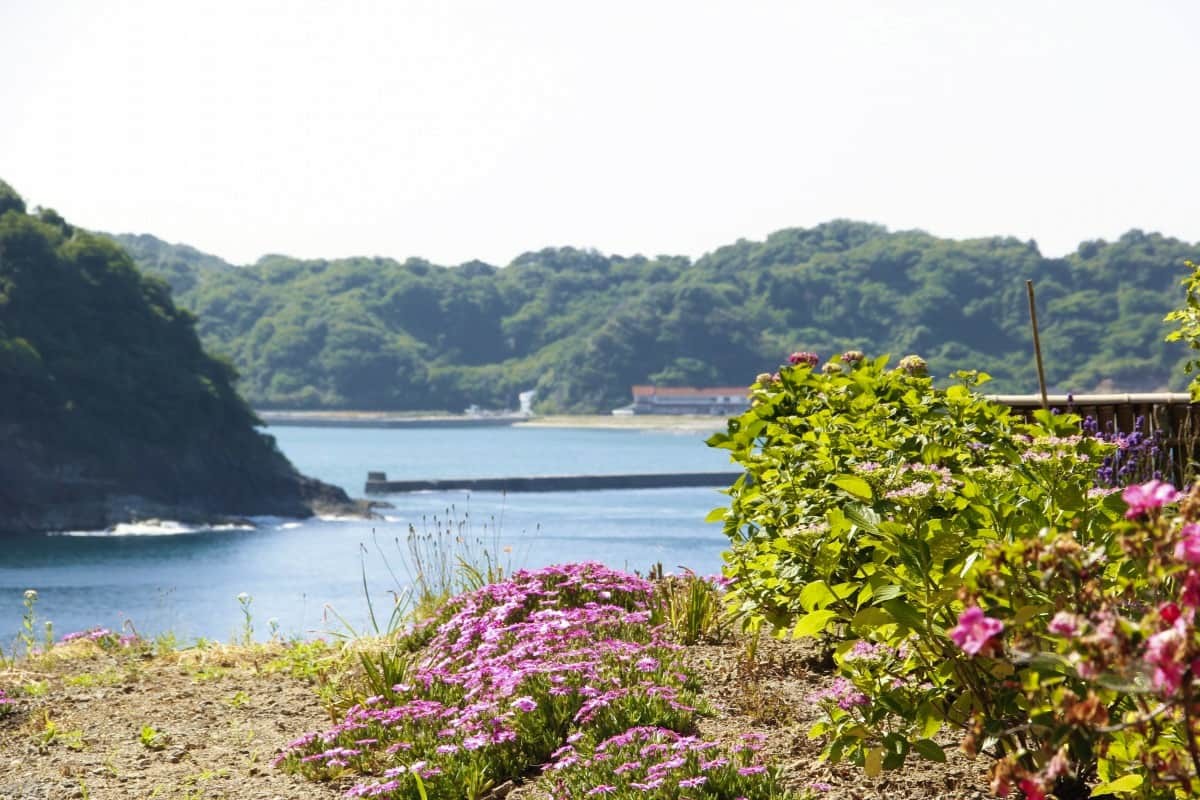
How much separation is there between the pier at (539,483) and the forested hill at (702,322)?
41.6m

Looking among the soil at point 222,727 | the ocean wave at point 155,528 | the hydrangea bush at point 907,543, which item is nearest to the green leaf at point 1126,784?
the hydrangea bush at point 907,543

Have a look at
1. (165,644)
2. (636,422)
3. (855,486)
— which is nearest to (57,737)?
(165,644)

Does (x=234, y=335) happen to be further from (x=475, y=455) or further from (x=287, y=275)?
(x=475, y=455)

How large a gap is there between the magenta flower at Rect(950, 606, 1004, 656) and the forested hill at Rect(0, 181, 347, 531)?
203 feet

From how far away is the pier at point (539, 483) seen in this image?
239ft

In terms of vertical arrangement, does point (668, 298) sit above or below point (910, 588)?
above

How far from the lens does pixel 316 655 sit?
6383 mm

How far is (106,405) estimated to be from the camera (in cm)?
6244

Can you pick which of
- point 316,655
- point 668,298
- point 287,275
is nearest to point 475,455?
point 668,298

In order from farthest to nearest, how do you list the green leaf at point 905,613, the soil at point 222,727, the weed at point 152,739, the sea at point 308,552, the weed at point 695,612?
1. the sea at point 308,552
2. the weed at point 695,612
3. the weed at point 152,739
4. the soil at point 222,727
5. the green leaf at point 905,613

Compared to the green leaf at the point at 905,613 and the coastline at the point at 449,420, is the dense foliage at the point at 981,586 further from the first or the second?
the coastline at the point at 449,420

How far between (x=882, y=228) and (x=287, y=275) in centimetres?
7491

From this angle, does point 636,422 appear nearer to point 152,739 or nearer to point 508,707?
point 152,739

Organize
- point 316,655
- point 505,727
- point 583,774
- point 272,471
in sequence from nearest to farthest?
point 583,774 → point 505,727 → point 316,655 → point 272,471
